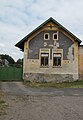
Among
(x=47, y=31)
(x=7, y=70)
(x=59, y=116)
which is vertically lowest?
(x=59, y=116)

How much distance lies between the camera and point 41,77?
28.8 meters

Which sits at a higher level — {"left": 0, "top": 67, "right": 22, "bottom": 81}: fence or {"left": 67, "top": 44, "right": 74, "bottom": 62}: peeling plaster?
{"left": 67, "top": 44, "right": 74, "bottom": 62}: peeling plaster

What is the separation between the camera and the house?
28.9 m

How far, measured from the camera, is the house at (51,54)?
28.9 meters

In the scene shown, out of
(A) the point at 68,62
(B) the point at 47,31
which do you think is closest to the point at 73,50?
(A) the point at 68,62

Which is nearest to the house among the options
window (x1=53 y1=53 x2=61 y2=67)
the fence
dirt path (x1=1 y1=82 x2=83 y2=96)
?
window (x1=53 y1=53 x2=61 y2=67)

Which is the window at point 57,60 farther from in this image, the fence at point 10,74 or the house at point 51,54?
the fence at point 10,74

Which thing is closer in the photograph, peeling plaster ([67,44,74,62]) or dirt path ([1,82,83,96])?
dirt path ([1,82,83,96])

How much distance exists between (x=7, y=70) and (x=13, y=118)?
25698 millimetres

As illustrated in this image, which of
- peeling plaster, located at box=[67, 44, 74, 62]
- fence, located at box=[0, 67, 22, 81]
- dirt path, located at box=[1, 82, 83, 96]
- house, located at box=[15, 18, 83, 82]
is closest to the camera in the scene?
dirt path, located at box=[1, 82, 83, 96]

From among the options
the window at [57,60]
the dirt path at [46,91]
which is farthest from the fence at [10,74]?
the dirt path at [46,91]

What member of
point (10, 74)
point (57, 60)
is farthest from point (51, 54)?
point (10, 74)

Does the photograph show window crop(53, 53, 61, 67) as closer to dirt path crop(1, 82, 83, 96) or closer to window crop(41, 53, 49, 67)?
window crop(41, 53, 49, 67)

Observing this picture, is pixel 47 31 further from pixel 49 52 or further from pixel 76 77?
pixel 76 77
